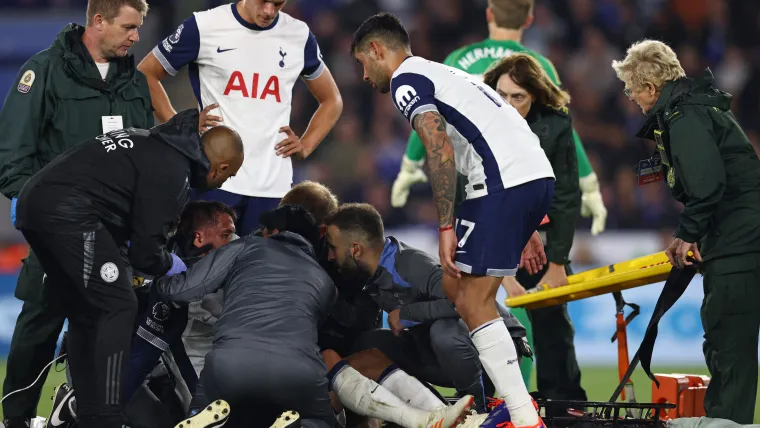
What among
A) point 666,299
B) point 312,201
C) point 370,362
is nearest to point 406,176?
point 312,201

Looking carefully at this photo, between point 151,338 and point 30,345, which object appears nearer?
point 151,338

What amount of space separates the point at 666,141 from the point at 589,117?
7.40 meters

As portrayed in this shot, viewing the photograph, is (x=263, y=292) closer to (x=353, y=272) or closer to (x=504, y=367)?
(x=353, y=272)

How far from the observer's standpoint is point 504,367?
487 centimetres

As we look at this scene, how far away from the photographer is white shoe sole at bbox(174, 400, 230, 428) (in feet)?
15.0

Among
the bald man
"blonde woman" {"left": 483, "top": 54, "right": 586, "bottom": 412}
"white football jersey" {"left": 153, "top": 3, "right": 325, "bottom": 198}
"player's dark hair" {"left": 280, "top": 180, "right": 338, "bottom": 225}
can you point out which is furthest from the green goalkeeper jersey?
the bald man

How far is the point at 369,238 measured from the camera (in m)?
5.44

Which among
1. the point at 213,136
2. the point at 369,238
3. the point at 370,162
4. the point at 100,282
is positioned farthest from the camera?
the point at 370,162

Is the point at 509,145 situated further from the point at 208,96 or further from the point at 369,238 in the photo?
the point at 208,96

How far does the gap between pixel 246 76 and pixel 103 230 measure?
183 cm

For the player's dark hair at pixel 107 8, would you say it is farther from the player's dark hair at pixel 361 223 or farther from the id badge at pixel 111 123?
the player's dark hair at pixel 361 223

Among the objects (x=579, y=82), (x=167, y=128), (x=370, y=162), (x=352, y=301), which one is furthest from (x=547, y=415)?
(x=579, y=82)

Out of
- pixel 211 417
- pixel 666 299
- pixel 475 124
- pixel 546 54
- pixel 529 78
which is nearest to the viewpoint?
pixel 211 417

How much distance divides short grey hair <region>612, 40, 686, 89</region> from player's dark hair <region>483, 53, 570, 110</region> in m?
1.03
